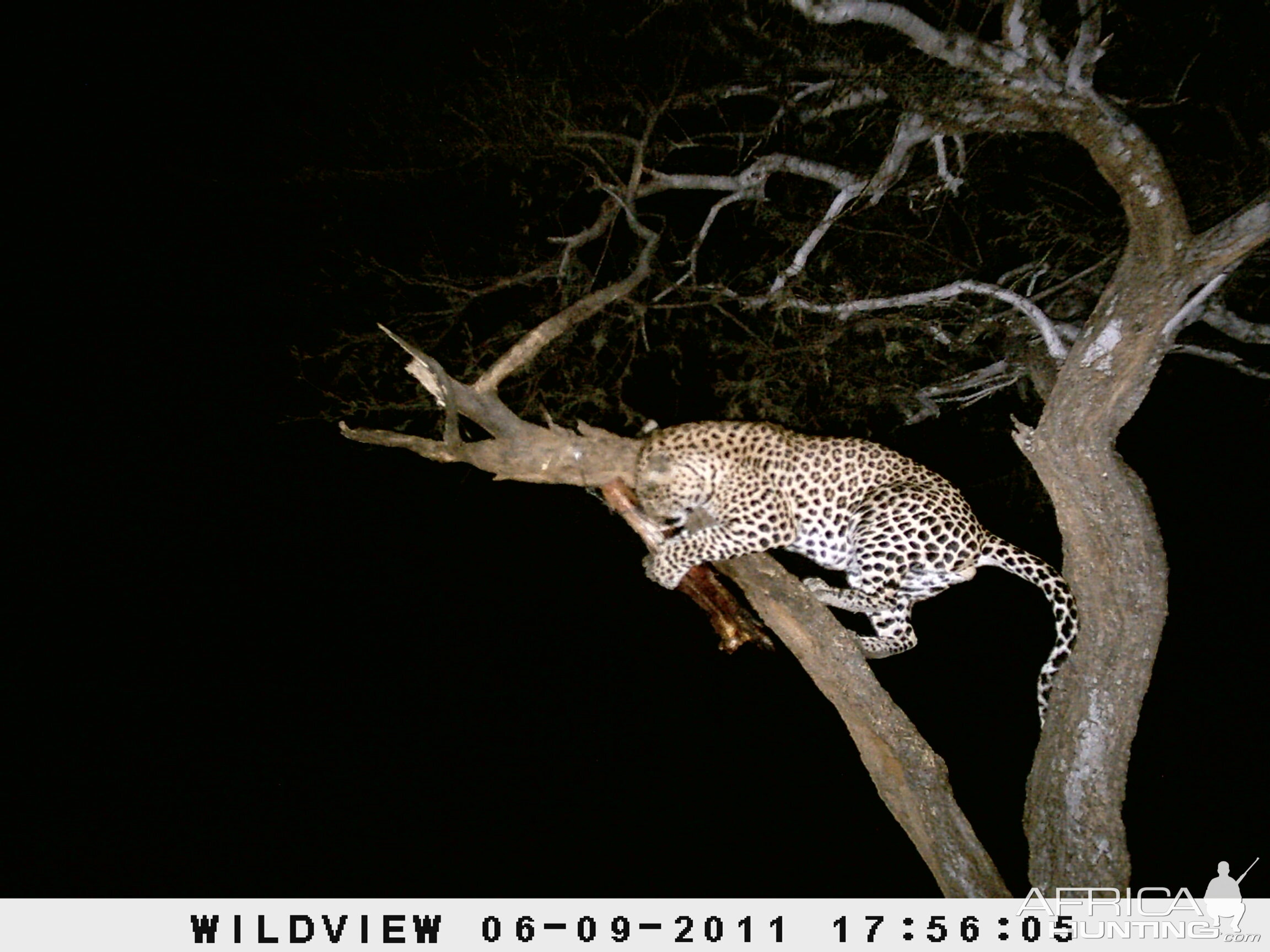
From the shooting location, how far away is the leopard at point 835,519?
526 cm

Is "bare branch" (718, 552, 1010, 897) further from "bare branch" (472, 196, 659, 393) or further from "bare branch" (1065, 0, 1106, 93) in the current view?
"bare branch" (1065, 0, 1106, 93)

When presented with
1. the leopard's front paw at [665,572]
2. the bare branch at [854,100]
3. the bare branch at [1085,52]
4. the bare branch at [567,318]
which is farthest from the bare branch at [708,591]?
the bare branch at [1085,52]

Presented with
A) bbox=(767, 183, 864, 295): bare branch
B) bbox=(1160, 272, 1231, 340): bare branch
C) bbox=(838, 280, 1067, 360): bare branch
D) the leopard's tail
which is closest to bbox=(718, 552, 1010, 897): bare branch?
the leopard's tail

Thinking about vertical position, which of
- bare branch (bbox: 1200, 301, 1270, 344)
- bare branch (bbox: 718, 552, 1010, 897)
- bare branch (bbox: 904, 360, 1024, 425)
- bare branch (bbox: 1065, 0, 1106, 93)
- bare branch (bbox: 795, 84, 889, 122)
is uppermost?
bare branch (bbox: 795, 84, 889, 122)

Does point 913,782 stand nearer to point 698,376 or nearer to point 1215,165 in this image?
point 1215,165

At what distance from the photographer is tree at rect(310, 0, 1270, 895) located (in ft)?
13.7

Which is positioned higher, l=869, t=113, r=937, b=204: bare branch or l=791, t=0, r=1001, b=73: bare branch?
l=869, t=113, r=937, b=204: bare branch

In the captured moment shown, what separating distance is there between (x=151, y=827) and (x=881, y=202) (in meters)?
8.43

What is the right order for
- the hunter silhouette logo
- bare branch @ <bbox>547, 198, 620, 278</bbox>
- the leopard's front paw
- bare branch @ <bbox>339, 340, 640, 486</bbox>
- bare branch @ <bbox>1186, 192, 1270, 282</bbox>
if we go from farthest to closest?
bare branch @ <bbox>547, 198, 620, 278</bbox> < the leopard's front paw < bare branch @ <bbox>339, 340, 640, 486</bbox> < the hunter silhouette logo < bare branch @ <bbox>1186, 192, 1270, 282</bbox>

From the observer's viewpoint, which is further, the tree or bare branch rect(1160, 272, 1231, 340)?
the tree

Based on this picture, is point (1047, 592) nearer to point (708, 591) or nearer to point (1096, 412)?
point (1096, 412)
